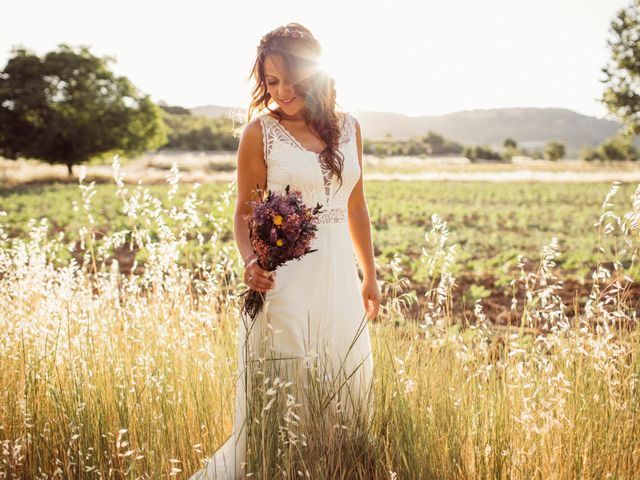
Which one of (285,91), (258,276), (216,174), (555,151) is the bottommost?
(216,174)

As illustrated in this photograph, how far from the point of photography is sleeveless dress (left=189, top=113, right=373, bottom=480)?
2.98 metres

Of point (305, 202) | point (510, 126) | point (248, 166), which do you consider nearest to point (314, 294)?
point (305, 202)

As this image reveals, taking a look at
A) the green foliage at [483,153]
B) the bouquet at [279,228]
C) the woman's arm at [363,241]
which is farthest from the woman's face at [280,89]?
the green foliage at [483,153]

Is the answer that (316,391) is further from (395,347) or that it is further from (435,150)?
(435,150)

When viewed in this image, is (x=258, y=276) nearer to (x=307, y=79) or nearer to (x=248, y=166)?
(x=248, y=166)

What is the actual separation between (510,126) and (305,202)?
18135cm

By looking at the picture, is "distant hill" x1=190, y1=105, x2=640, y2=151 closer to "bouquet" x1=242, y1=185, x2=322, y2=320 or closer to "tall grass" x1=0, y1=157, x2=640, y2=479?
"tall grass" x1=0, y1=157, x2=640, y2=479

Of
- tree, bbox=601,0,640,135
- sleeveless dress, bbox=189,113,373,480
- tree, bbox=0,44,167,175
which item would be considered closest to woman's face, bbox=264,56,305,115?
sleeveless dress, bbox=189,113,373,480

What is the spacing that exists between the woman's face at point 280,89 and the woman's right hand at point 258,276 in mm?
907

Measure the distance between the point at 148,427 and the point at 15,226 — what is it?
52.6 feet

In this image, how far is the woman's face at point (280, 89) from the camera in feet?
10.3

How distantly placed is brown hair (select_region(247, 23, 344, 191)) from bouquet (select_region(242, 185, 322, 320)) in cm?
71

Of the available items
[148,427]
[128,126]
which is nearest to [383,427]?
[148,427]

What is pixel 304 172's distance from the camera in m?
3.08
